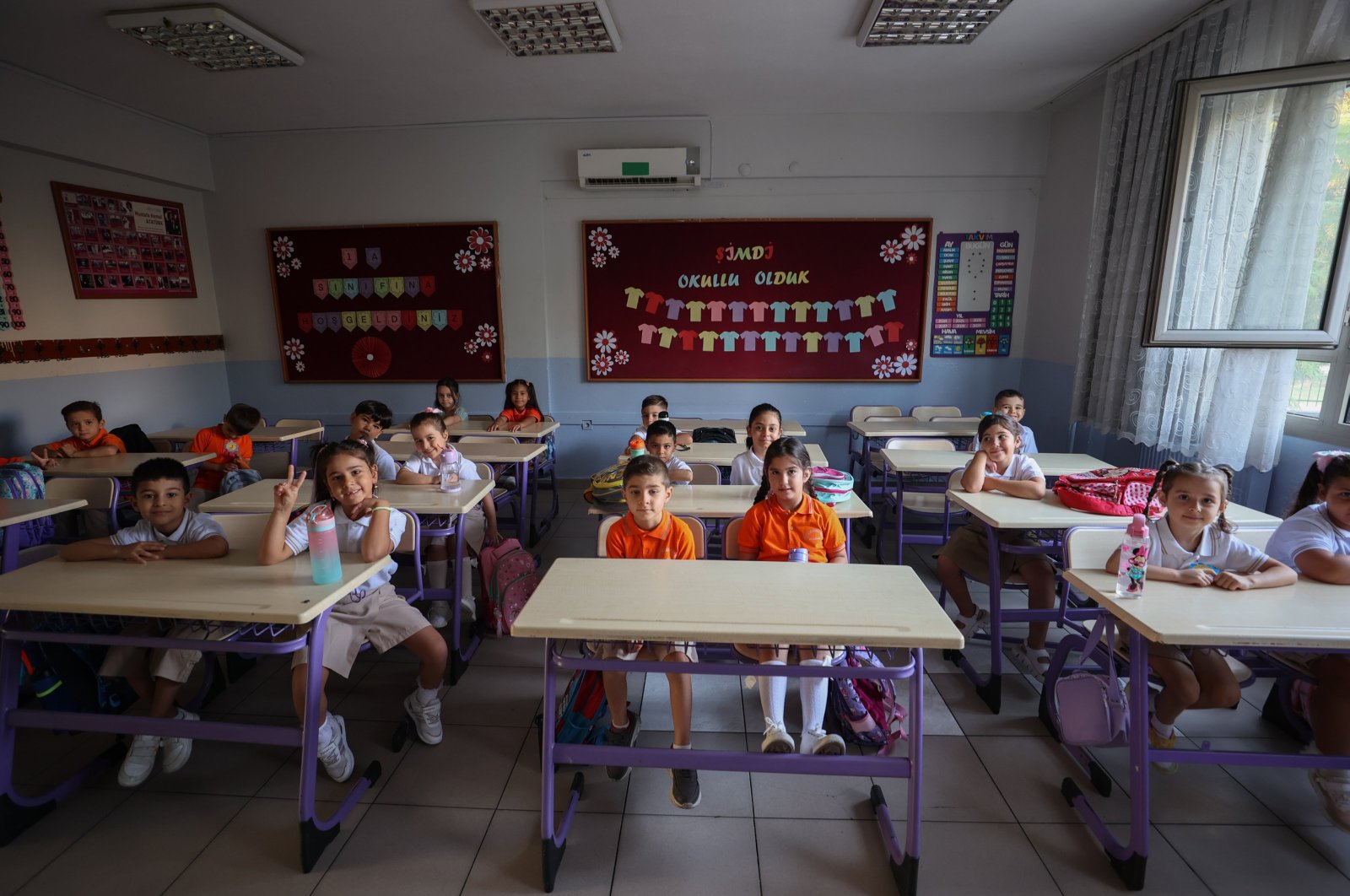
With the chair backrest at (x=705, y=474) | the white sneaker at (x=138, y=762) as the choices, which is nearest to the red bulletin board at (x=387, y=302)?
the chair backrest at (x=705, y=474)

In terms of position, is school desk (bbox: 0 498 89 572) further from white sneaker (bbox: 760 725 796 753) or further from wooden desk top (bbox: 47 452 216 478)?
white sneaker (bbox: 760 725 796 753)

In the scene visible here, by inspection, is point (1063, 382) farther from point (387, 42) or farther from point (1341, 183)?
point (387, 42)

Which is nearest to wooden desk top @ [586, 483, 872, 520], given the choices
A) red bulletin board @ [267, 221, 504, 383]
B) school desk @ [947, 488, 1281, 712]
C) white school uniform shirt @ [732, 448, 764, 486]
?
white school uniform shirt @ [732, 448, 764, 486]

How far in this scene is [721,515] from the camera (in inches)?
97.8

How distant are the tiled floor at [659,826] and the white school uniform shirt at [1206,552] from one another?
0.70m

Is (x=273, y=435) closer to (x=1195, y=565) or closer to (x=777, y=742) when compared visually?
(x=777, y=742)

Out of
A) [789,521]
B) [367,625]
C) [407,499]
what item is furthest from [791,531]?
[407,499]

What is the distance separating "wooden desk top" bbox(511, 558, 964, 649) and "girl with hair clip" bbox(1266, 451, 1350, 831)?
1.15 metres

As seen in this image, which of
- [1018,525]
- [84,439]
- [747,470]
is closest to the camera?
[1018,525]

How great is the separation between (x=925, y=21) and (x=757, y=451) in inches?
94.9

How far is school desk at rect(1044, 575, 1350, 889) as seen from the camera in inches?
57.2

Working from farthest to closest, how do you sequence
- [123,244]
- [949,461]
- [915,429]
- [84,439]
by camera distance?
[123,244]
[915,429]
[84,439]
[949,461]

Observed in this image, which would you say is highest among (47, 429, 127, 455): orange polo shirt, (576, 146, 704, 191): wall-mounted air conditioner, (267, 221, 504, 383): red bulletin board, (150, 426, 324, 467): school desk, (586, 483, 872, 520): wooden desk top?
(576, 146, 704, 191): wall-mounted air conditioner

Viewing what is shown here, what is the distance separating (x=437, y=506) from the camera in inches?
97.0
